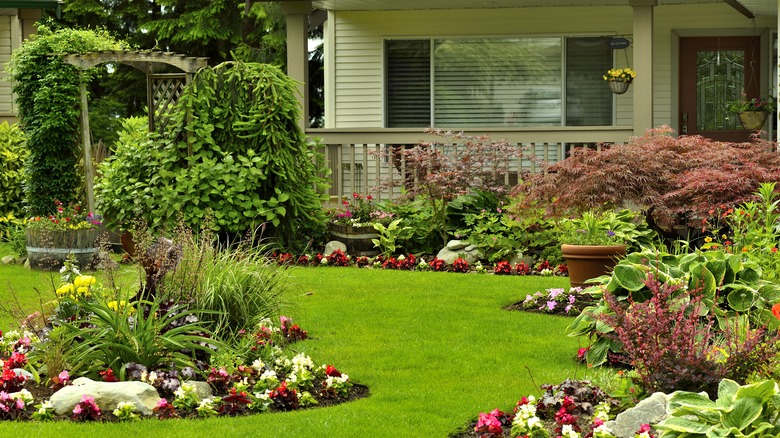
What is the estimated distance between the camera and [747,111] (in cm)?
1530

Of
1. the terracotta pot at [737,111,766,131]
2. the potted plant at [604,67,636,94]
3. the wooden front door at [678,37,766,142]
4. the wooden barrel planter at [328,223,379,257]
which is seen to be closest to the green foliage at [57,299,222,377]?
the wooden barrel planter at [328,223,379,257]

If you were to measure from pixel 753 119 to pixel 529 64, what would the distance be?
3.32m

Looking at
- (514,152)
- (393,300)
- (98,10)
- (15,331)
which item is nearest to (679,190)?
(393,300)

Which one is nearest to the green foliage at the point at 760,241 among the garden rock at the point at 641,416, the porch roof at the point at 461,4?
the garden rock at the point at 641,416

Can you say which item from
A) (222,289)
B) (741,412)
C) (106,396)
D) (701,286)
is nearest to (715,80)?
(701,286)

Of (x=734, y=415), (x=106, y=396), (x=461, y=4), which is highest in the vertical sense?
(x=461, y=4)

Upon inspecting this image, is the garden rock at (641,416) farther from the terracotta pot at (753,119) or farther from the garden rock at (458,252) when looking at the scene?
the terracotta pot at (753,119)

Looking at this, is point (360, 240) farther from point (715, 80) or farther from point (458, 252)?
point (715, 80)

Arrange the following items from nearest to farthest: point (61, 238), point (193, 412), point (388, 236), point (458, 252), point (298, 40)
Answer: point (193, 412) < point (61, 238) < point (458, 252) < point (388, 236) < point (298, 40)

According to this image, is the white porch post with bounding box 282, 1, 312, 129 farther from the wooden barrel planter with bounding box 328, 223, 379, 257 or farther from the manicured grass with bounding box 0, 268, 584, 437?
the manicured grass with bounding box 0, 268, 584, 437

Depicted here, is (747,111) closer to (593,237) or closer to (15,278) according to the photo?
(593,237)

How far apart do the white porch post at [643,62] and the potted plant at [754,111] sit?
83.9 inches

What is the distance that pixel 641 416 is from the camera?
15.8 ft

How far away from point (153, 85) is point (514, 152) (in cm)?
433
